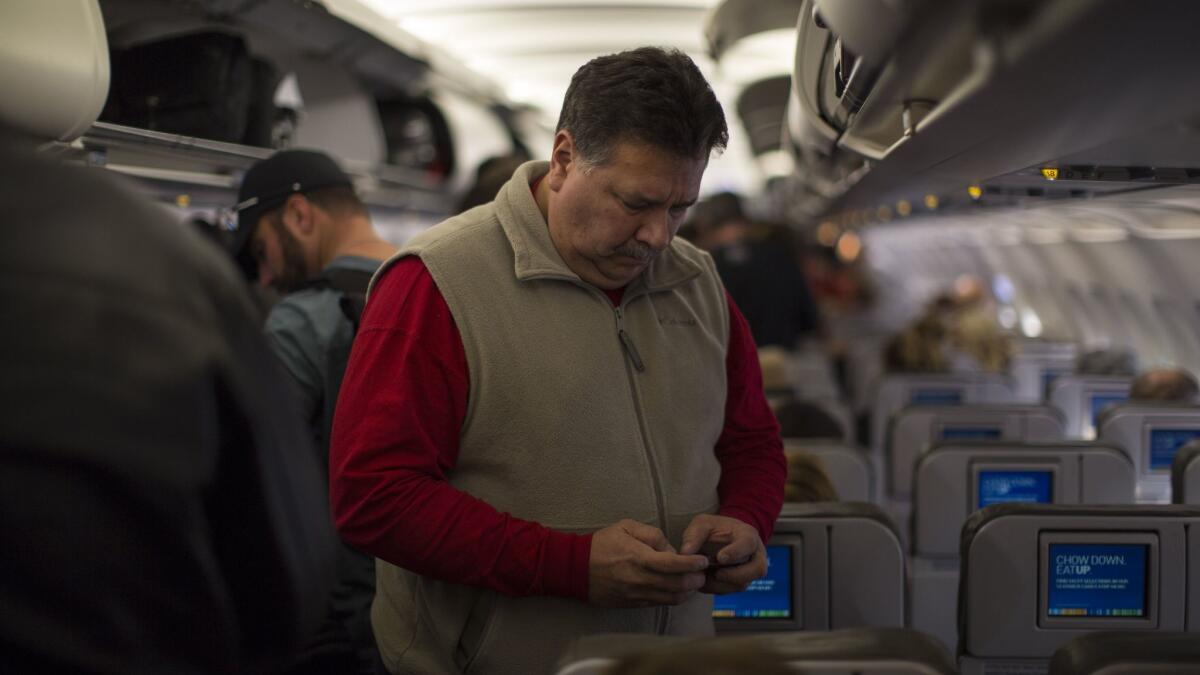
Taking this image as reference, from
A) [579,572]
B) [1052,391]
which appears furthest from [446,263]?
[1052,391]

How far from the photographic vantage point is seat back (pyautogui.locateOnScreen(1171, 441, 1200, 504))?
3.84m

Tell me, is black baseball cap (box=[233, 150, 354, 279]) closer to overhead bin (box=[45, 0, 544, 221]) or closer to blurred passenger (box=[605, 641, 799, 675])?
overhead bin (box=[45, 0, 544, 221])

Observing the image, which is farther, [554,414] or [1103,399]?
[1103,399]

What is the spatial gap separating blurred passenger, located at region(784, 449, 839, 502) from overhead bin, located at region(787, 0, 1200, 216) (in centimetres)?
99

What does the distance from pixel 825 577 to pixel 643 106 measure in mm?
1507

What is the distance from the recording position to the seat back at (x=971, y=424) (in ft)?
18.5

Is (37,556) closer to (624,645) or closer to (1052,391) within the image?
(624,645)

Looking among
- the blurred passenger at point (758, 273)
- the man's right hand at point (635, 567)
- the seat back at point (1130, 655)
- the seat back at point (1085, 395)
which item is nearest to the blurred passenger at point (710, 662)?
the seat back at point (1130, 655)

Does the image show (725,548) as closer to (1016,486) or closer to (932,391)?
(1016,486)

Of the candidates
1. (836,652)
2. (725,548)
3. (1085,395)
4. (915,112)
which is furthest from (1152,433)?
(836,652)

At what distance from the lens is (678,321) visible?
271 centimetres

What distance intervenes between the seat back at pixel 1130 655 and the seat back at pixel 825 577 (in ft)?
4.26

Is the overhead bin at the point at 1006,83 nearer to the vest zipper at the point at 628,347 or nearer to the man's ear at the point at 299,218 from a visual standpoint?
the vest zipper at the point at 628,347

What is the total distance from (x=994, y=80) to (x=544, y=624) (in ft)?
4.34
